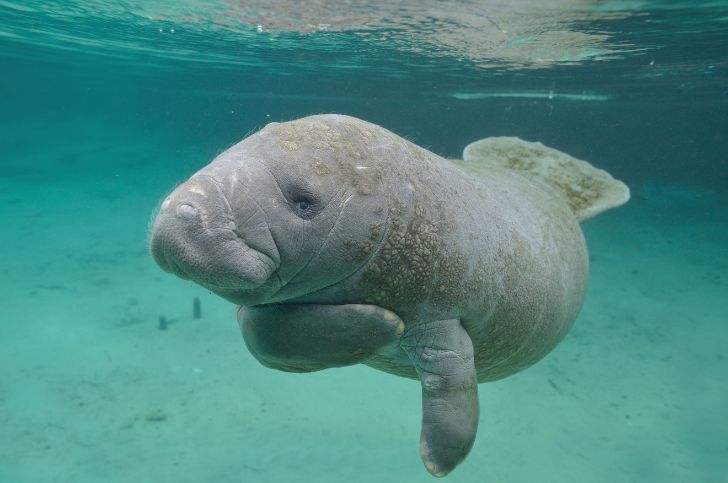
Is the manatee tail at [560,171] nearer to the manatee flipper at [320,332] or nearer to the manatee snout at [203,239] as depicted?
the manatee flipper at [320,332]

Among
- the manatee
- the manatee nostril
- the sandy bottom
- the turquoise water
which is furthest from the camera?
the turquoise water

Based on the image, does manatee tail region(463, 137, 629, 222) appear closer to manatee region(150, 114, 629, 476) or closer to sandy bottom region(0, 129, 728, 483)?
manatee region(150, 114, 629, 476)

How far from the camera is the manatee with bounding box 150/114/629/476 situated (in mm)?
1959

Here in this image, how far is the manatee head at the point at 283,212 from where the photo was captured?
1888 mm

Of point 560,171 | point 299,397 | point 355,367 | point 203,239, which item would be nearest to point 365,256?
point 203,239

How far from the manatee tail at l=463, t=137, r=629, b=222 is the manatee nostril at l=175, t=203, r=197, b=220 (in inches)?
128

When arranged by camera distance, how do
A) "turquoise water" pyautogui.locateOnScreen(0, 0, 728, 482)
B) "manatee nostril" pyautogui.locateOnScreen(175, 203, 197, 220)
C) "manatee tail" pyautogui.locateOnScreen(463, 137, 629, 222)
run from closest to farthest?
1. "manatee nostril" pyautogui.locateOnScreen(175, 203, 197, 220)
2. "manatee tail" pyautogui.locateOnScreen(463, 137, 629, 222)
3. "turquoise water" pyautogui.locateOnScreen(0, 0, 728, 482)

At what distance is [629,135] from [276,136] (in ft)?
169

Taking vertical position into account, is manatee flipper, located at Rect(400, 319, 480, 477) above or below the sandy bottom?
above

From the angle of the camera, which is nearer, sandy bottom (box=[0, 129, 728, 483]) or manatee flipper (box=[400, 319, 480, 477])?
manatee flipper (box=[400, 319, 480, 477])

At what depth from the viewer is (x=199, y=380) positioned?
872cm

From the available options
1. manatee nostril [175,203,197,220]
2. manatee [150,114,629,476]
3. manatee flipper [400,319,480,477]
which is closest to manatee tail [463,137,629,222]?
manatee [150,114,629,476]

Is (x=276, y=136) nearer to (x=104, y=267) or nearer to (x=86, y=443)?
(x=86, y=443)

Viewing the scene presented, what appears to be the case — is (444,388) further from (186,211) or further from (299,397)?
(299,397)
